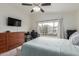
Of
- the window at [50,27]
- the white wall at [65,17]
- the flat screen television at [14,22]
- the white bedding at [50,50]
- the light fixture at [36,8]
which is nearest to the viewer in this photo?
the white bedding at [50,50]

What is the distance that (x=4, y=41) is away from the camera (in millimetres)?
2756

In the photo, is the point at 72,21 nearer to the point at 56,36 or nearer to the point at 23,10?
the point at 56,36

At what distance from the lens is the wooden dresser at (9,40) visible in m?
2.67

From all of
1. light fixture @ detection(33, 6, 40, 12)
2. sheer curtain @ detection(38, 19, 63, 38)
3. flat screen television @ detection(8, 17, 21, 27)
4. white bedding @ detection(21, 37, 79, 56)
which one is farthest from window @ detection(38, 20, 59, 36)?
flat screen television @ detection(8, 17, 21, 27)

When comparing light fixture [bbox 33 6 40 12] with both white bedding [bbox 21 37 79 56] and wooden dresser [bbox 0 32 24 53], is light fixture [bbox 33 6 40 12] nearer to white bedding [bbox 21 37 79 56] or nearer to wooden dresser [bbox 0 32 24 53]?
wooden dresser [bbox 0 32 24 53]

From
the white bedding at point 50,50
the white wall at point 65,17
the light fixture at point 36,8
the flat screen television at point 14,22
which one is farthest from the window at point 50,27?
the flat screen television at point 14,22

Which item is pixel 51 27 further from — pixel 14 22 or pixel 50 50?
pixel 14 22

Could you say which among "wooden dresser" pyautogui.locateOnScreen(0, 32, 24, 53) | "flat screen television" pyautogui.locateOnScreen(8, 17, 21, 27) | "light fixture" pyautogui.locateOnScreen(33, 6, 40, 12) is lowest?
"wooden dresser" pyautogui.locateOnScreen(0, 32, 24, 53)

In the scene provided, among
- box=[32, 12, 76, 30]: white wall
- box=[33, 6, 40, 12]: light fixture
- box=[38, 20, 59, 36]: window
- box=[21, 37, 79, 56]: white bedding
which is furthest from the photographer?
box=[33, 6, 40, 12]: light fixture

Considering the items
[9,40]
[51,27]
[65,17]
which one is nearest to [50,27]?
[51,27]

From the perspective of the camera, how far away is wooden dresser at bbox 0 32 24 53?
105 inches

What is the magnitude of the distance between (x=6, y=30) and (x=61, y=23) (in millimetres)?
1984

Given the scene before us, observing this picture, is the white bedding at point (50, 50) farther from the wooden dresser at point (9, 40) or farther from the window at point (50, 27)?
the wooden dresser at point (9, 40)

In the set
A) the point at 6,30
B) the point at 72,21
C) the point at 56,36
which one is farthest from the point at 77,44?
the point at 6,30
